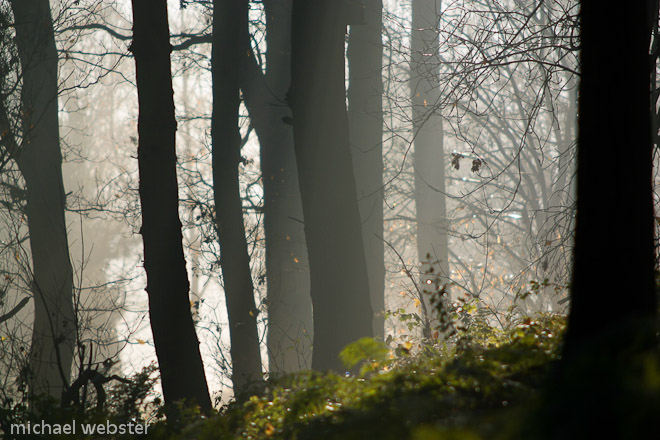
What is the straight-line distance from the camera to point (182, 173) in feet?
45.3

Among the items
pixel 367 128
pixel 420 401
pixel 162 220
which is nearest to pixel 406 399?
pixel 420 401

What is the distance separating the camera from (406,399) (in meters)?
2.73

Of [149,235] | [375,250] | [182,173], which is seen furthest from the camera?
[182,173]

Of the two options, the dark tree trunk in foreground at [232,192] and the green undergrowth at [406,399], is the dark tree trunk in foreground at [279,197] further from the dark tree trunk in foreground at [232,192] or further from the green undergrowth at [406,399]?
the green undergrowth at [406,399]

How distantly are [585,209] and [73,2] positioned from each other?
10127mm

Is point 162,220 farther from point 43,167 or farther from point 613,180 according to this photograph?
point 43,167

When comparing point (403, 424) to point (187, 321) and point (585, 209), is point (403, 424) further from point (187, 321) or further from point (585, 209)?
point (187, 321)

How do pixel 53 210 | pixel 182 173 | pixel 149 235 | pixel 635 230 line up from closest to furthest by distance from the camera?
pixel 635 230 → pixel 149 235 → pixel 53 210 → pixel 182 173

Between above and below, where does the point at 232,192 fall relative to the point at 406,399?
above

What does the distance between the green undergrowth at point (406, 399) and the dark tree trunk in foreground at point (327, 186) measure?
5.28 feet

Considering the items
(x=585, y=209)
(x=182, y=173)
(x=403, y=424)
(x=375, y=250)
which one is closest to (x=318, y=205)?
(x=585, y=209)

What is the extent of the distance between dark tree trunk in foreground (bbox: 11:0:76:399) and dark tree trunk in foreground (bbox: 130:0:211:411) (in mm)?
5531

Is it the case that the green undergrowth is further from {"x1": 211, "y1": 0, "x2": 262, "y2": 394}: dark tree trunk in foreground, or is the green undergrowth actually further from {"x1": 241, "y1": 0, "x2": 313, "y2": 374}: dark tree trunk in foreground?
{"x1": 241, "y1": 0, "x2": 313, "y2": 374}: dark tree trunk in foreground

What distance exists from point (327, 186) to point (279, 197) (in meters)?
6.05
